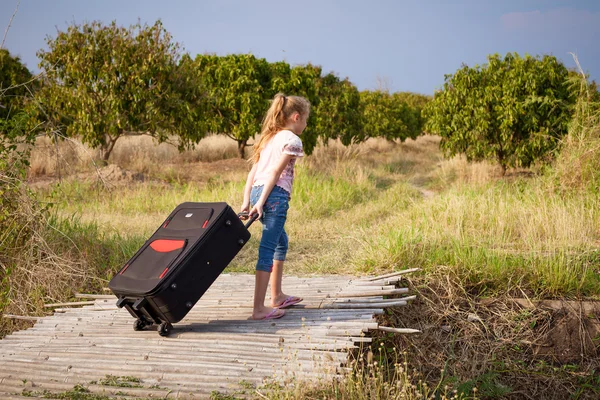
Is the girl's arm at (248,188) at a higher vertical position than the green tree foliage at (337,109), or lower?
lower

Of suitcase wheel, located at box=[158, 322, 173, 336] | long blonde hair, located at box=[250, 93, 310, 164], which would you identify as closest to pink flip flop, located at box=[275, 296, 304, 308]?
suitcase wheel, located at box=[158, 322, 173, 336]

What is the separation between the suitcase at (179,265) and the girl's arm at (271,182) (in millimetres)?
86

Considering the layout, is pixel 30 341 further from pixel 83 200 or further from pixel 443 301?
pixel 83 200

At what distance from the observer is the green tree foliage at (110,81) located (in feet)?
44.7

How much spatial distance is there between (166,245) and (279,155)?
42.6 inches

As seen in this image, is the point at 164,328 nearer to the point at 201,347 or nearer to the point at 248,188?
the point at 201,347

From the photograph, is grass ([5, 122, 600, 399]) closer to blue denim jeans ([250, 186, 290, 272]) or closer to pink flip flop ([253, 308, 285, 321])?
pink flip flop ([253, 308, 285, 321])

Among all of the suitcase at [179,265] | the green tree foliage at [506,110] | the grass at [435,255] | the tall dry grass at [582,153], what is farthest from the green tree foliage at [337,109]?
the suitcase at [179,265]

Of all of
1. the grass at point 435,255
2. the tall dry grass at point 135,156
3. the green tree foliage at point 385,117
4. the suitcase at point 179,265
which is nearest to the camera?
the suitcase at point 179,265

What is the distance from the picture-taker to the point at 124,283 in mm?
4164

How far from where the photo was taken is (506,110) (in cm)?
1305

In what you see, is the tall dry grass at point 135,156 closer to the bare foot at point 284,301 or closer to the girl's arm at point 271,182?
the bare foot at point 284,301

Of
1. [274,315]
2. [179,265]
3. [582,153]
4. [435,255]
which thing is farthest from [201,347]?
[582,153]

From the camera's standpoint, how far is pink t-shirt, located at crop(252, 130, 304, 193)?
4.41 m
